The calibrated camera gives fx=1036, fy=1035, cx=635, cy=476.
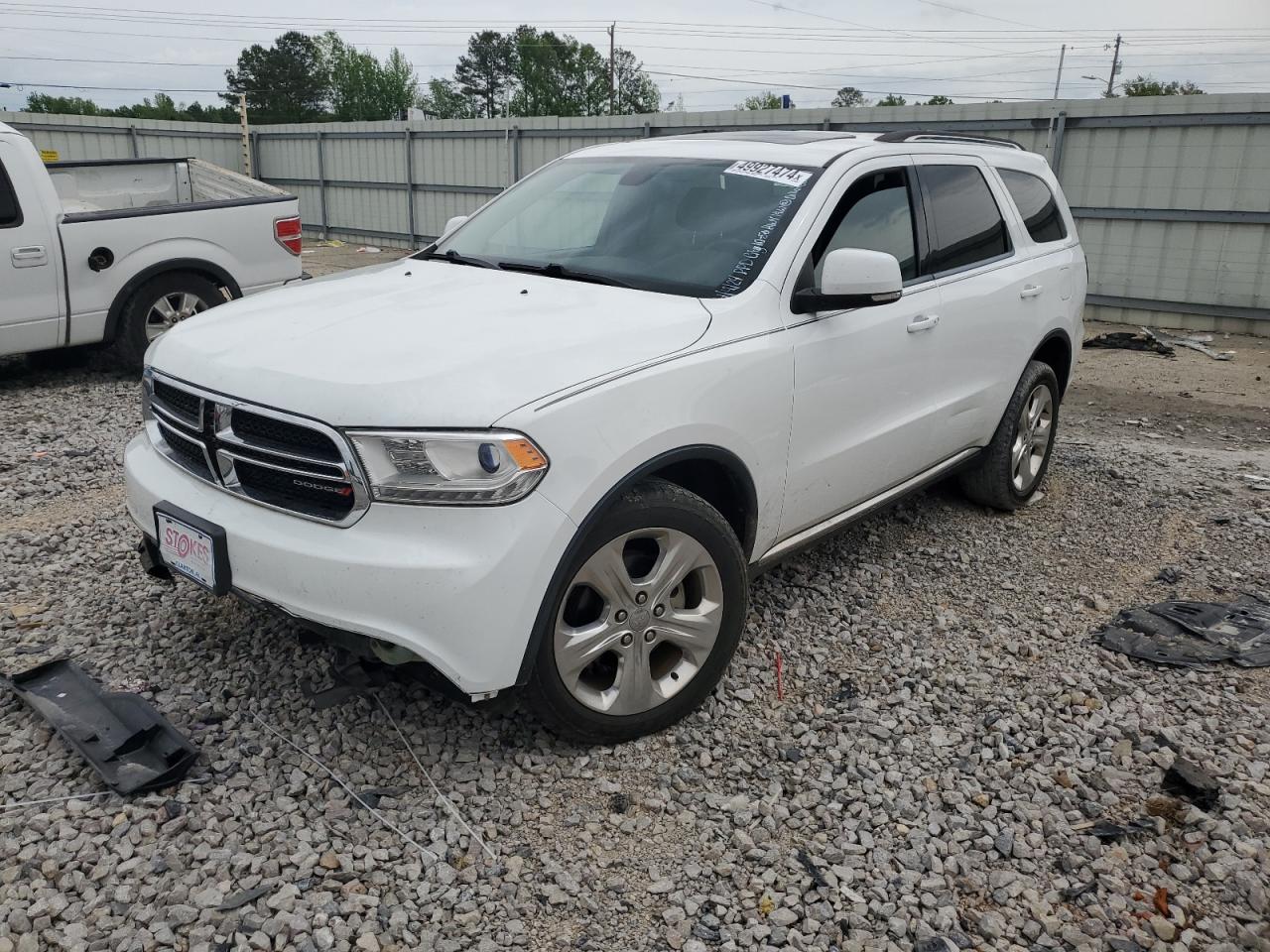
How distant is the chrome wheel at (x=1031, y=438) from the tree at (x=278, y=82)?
7385cm

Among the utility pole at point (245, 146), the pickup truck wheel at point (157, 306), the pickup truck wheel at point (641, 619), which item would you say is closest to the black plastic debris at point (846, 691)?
the pickup truck wheel at point (641, 619)

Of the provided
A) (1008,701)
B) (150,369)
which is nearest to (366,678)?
(150,369)

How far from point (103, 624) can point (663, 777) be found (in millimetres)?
2271

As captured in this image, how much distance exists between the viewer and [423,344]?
9.74ft

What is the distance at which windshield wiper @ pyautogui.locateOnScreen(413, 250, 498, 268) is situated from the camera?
410 centimetres

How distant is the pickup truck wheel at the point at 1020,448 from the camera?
5.16 meters

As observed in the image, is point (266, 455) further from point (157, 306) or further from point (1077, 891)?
point (157, 306)

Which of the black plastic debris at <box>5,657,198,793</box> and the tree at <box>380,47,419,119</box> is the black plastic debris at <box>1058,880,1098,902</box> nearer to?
the black plastic debris at <box>5,657,198,793</box>

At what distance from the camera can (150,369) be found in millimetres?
3389

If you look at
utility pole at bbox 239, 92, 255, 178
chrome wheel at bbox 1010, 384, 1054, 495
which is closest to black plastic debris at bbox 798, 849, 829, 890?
chrome wheel at bbox 1010, 384, 1054, 495

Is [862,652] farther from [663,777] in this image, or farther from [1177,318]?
[1177,318]

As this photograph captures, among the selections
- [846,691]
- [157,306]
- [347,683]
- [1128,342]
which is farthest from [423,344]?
[1128,342]

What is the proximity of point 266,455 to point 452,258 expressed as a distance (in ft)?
5.34

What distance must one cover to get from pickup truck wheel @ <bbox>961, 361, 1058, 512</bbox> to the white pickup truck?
19.5 feet
